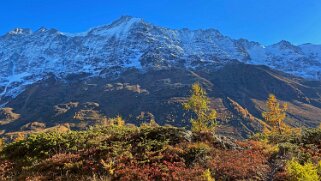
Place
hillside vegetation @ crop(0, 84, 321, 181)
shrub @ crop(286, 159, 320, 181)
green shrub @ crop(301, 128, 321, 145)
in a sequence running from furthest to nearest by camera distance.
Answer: green shrub @ crop(301, 128, 321, 145)
hillside vegetation @ crop(0, 84, 321, 181)
shrub @ crop(286, 159, 320, 181)

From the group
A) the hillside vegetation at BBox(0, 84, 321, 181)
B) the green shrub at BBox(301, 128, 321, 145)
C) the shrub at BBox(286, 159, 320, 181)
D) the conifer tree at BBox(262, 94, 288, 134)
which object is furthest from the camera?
the conifer tree at BBox(262, 94, 288, 134)

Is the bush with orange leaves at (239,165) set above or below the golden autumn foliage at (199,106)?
below

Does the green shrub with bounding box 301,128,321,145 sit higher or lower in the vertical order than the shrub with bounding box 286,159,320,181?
higher

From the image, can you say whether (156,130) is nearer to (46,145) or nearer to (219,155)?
(219,155)

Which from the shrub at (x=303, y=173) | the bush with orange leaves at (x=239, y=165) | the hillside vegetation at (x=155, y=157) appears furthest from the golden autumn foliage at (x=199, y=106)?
the shrub at (x=303, y=173)

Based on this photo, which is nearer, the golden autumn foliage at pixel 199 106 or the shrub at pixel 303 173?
the shrub at pixel 303 173

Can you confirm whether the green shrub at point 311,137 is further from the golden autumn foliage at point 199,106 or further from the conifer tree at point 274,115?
the conifer tree at point 274,115

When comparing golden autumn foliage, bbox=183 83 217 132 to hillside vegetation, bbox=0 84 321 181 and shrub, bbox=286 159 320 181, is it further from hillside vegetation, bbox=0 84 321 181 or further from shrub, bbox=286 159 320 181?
shrub, bbox=286 159 320 181

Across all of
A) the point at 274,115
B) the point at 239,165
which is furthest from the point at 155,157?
the point at 274,115

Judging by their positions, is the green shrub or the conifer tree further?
the conifer tree

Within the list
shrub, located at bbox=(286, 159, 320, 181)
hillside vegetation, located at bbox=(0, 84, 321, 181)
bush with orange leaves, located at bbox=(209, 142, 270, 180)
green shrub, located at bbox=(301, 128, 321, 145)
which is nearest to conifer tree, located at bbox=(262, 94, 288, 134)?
green shrub, located at bbox=(301, 128, 321, 145)

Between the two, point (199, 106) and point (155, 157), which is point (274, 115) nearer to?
point (199, 106)

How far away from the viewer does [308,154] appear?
21766mm

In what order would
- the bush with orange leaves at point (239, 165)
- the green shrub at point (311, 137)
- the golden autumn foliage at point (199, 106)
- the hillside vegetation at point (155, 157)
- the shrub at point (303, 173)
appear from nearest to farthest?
the shrub at point (303, 173) < the bush with orange leaves at point (239, 165) < the hillside vegetation at point (155, 157) < the green shrub at point (311, 137) < the golden autumn foliage at point (199, 106)
